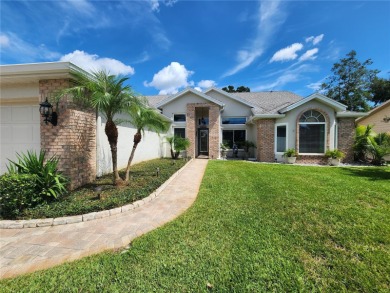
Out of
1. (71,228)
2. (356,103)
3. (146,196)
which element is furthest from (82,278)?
(356,103)

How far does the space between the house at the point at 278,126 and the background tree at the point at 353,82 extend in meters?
28.4

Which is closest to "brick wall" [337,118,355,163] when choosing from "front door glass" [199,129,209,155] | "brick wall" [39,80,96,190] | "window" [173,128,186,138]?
"front door glass" [199,129,209,155]

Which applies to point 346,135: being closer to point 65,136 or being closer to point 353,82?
point 65,136

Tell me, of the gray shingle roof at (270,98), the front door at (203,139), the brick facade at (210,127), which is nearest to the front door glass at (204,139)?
the front door at (203,139)

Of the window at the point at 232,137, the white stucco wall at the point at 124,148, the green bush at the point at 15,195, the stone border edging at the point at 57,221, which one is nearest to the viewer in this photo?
the stone border edging at the point at 57,221

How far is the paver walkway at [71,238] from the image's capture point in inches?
111

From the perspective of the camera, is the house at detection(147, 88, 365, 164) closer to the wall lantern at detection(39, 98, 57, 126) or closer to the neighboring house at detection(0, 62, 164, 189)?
the neighboring house at detection(0, 62, 164, 189)

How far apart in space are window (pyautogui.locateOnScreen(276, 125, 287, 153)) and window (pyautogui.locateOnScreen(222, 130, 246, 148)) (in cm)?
404

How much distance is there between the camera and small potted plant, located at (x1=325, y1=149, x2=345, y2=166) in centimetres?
1248

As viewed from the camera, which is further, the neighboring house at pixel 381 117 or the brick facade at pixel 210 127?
the neighboring house at pixel 381 117

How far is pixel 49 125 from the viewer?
5.65 m

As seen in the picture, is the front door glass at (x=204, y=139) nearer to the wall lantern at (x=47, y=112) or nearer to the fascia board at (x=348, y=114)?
the fascia board at (x=348, y=114)

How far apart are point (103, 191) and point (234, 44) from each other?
13.2 meters

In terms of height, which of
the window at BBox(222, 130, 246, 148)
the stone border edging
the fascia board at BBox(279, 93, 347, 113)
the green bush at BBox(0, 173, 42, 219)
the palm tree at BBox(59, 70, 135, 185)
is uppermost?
the fascia board at BBox(279, 93, 347, 113)
